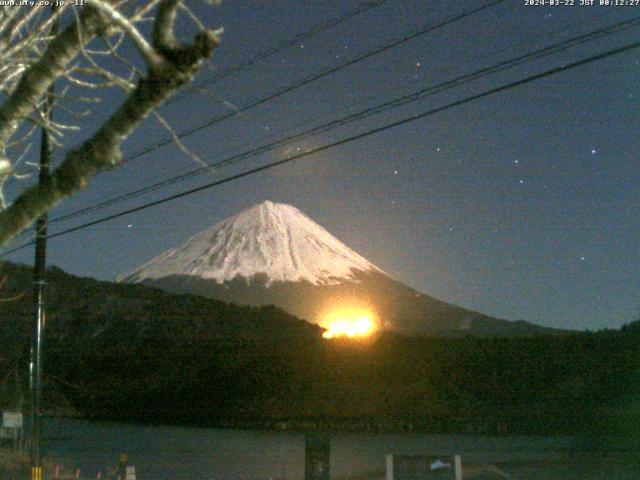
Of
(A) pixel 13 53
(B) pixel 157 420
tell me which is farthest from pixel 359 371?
(A) pixel 13 53

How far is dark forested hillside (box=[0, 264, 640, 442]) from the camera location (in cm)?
5909

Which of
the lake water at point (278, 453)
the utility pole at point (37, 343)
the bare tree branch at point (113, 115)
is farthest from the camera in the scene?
the lake water at point (278, 453)

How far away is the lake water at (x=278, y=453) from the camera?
2841 cm

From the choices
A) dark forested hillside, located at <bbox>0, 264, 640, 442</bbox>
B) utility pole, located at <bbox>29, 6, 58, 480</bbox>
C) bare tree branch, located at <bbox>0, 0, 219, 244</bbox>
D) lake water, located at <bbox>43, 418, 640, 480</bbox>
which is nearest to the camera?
bare tree branch, located at <bbox>0, 0, 219, 244</bbox>

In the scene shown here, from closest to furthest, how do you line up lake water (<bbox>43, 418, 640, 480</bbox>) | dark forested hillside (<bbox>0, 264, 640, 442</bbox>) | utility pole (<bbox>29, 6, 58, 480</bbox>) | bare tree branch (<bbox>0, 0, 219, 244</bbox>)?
bare tree branch (<bbox>0, 0, 219, 244</bbox>), utility pole (<bbox>29, 6, 58, 480</bbox>), lake water (<bbox>43, 418, 640, 480</bbox>), dark forested hillside (<bbox>0, 264, 640, 442</bbox>)

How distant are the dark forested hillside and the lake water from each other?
6818 mm

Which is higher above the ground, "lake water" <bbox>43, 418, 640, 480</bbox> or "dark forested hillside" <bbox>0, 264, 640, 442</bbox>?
"dark forested hillside" <bbox>0, 264, 640, 442</bbox>

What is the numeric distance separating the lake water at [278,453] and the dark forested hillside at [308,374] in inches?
268

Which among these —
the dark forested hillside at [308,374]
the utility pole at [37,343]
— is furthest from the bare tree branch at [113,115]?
the dark forested hillside at [308,374]

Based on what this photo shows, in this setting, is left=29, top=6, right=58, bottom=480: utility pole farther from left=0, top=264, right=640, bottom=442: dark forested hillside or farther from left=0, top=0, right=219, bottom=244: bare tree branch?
→ left=0, top=264, right=640, bottom=442: dark forested hillside

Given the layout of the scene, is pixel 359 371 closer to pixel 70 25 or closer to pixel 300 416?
pixel 300 416

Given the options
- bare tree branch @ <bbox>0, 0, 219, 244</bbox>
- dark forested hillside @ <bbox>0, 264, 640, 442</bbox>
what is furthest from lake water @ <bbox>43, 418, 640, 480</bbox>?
bare tree branch @ <bbox>0, 0, 219, 244</bbox>

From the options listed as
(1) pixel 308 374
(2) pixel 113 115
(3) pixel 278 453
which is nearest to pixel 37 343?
(2) pixel 113 115

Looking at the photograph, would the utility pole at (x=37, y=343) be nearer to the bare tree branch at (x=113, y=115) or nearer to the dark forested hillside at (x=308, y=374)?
the bare tree branch at (x=113, y=115)
